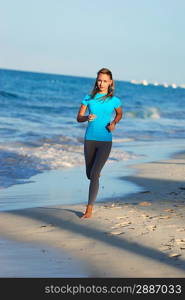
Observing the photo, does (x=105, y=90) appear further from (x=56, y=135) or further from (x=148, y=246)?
(x=56, y=135)

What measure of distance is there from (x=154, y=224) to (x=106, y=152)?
0.94 meters

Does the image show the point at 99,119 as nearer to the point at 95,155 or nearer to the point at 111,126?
the point at 111,126

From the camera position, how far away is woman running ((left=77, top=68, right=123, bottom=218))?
7477 mm

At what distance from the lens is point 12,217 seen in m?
8.05

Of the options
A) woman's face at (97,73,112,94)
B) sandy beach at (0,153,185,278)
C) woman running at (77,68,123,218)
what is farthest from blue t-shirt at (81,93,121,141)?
sandy beach at (0,153,185,278)

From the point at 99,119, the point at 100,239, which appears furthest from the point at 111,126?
the point at 100,239

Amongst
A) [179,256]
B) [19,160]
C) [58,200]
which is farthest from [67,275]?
[19,160]

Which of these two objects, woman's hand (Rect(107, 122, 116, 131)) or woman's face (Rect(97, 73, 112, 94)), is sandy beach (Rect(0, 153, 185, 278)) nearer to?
woman's hand (Rect(107, 122, 116, 131))

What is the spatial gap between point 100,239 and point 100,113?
57.7 inches

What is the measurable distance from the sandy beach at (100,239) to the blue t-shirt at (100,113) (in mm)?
929

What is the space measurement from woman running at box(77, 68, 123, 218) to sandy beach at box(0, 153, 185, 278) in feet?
2.01

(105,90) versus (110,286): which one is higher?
(105,90)

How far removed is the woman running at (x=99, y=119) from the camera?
7.48 metres

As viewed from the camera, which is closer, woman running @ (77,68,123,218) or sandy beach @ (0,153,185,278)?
sandy beach @ (0,153,185,278)
